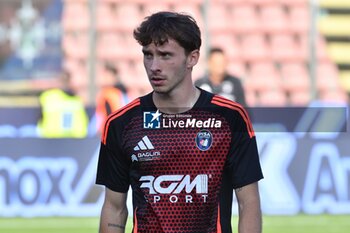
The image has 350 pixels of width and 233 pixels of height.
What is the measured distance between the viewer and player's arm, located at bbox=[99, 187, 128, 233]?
177 inches

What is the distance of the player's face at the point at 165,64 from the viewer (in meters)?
4.26

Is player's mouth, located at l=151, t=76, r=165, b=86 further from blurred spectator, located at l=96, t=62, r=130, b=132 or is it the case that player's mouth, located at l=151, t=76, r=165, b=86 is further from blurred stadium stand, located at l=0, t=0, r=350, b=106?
blurred stadium stand, located at l=0, t=0, r=350, b=106

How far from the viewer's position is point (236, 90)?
1276cm

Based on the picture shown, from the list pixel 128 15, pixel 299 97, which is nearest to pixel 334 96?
pixel 299 97

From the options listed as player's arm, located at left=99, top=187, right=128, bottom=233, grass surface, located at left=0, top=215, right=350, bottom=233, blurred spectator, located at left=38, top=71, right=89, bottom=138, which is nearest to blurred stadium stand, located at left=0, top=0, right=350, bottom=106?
blurred spectator, located at left=38, top=71, right=89, bottom=138

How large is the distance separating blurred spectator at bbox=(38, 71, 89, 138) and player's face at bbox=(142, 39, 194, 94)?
9579 mm

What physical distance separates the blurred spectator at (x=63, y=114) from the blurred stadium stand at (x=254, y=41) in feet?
3.38

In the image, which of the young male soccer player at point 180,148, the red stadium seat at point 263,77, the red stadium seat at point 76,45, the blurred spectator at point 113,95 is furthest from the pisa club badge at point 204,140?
the red stadium seat at point 263,77

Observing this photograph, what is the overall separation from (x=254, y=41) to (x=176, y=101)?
1469cm

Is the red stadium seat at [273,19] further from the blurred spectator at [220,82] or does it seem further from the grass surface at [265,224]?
the grass surface at [265,224]

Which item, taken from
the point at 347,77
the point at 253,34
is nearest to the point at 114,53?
the point at 253,34

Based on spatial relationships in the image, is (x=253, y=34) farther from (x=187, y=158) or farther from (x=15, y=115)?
(x=187, y=158)

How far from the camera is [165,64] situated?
4.27m

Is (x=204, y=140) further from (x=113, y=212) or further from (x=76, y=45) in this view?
(x=76, y=45)
